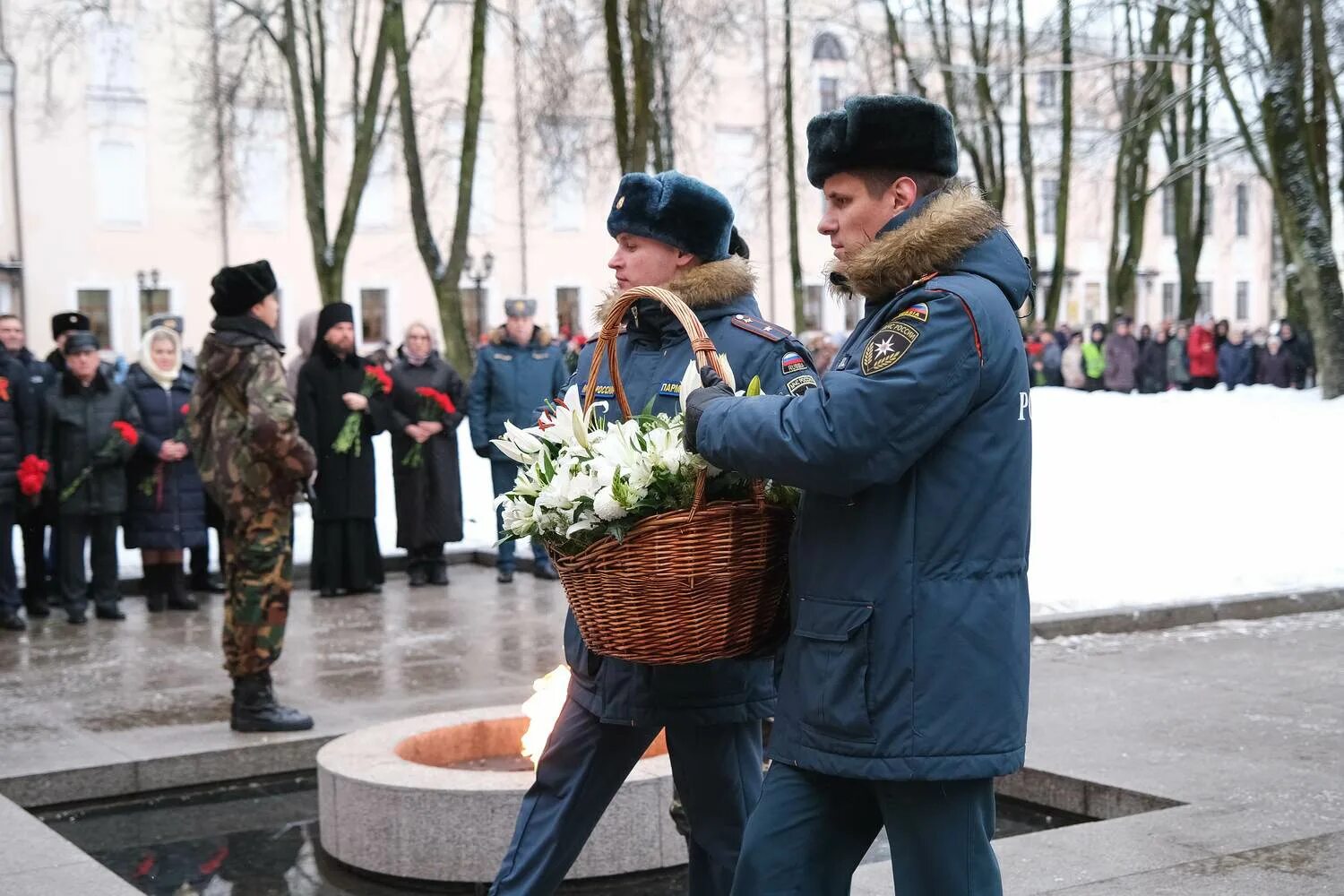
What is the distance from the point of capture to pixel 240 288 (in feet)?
24.1

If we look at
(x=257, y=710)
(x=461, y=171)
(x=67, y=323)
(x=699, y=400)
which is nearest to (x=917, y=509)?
(x=699, y=400)

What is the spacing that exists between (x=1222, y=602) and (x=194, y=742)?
6.20 metres

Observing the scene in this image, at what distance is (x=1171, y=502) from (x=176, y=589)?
829 centimetres

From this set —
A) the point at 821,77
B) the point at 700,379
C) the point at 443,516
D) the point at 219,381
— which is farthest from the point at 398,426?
the point at 821,77

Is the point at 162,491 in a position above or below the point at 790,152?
below

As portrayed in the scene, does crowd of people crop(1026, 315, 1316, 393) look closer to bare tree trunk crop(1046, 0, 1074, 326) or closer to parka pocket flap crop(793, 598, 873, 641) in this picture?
bare tree trunk crop(1046, 0, 1074, 326)

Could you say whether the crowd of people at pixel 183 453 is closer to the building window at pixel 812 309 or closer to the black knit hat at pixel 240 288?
the black knit hat at pixel 240 288

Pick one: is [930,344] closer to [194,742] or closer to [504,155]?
[194,742]

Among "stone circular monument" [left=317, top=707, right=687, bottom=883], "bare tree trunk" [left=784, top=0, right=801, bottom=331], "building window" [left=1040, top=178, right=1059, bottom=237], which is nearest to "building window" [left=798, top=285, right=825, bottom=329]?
"building window" [left=1040, top=178, right=1059, bottom=237]

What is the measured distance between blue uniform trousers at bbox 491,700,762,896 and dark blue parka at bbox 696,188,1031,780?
2.83ft

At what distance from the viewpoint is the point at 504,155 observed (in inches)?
1848

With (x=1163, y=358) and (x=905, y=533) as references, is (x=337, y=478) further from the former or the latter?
(x=1163, y=358)

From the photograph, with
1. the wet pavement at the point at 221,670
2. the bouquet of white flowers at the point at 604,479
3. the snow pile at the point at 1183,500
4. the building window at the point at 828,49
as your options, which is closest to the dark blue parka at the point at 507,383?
the wet pavement at the point at 221,670

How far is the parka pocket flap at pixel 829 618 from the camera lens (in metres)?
3.23
